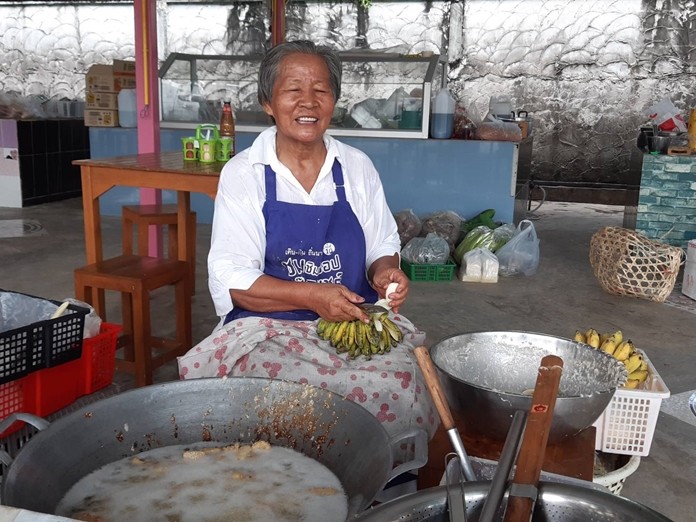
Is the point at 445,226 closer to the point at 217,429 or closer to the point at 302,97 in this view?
the point at 302,97

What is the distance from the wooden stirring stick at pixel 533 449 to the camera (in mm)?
912

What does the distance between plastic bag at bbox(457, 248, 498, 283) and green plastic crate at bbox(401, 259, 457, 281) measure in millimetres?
113

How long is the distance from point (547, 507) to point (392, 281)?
110cm

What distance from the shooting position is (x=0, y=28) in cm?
1016

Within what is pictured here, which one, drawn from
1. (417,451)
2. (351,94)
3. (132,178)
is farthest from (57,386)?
(351,94)

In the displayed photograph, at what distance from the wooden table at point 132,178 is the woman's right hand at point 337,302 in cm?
165

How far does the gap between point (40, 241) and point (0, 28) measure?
596 centimetres

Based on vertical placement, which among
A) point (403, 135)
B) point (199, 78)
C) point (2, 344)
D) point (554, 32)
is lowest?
Answer: point (2, 344)

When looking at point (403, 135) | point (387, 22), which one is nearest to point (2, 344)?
point (403, 135)

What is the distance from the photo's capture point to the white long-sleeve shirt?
6.35ft

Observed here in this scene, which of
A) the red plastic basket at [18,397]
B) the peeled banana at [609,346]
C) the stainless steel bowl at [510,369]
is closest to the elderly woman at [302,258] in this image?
the stainless steel bowl at [510,369]

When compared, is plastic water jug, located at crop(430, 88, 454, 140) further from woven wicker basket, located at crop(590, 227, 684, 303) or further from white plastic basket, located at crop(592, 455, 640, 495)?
white plastic basket, located at crop(592, 455, 640, 495)

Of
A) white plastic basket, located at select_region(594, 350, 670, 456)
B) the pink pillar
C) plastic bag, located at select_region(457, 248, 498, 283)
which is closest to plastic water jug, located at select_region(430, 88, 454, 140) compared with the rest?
plastic bag, located at select_region(457, 248, 498, 283)

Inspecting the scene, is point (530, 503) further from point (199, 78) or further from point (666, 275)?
point (199, 78)
